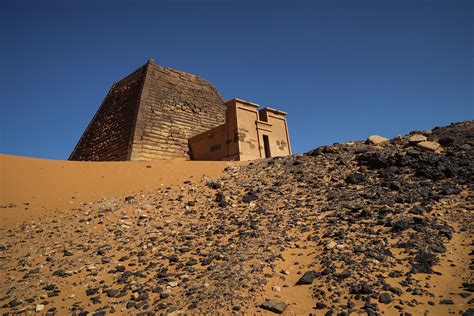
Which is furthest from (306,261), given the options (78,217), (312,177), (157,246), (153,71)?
(153,71)

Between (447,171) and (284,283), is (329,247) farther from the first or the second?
(447,171)

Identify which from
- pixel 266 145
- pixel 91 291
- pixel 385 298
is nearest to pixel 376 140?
pixel 385 298

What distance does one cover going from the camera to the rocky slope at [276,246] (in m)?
3.29

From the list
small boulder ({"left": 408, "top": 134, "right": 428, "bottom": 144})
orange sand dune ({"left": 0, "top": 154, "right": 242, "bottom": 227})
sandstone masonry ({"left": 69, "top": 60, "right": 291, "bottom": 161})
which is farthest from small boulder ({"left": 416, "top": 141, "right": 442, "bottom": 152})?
sandstone masonry ({"left": 69, "top": 60, "right": 291, "bottom": 161})

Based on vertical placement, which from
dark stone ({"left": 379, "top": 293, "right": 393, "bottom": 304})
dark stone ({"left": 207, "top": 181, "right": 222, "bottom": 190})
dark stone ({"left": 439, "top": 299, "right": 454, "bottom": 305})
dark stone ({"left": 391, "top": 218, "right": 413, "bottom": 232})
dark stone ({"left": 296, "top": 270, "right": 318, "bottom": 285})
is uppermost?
dark stone ({"left": 207, "top": 181, "right": 222, "bottom": 190})

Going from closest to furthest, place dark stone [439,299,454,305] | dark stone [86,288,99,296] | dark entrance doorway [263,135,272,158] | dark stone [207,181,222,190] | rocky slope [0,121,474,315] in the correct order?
1. dark stone [439,299,454,305]
2. rocky slope [0,121,474,315]
3. dark stone [86,288,99,296]
4. dark stone [207,181,222,190]
5. dark entrance doorway [263,135,272,158]

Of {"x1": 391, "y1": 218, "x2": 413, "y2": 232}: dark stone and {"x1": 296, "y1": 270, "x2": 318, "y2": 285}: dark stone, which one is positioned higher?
{"x1": 391, "y1": 218, "x2": 413, "y2": 232}: dark stone

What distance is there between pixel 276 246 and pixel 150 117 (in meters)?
16.7

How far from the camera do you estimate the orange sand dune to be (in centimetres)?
725

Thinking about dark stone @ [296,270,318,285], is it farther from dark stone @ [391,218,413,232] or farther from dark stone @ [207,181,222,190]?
dark stone @ [207,181,222,190]

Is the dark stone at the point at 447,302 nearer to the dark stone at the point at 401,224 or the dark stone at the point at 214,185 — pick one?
the dark stone at the point at 401,224

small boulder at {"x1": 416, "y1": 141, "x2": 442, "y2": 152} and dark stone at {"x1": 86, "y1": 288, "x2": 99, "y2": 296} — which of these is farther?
small boulder at {"x1": 416, "y1": 141, "x2": 442, "y2": 152}

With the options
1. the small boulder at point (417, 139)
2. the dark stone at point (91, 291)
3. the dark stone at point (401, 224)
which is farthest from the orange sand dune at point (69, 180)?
the small boulder at point (417, 139)

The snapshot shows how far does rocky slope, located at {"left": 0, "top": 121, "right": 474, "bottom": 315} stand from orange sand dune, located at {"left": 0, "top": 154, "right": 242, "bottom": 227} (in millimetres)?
854
